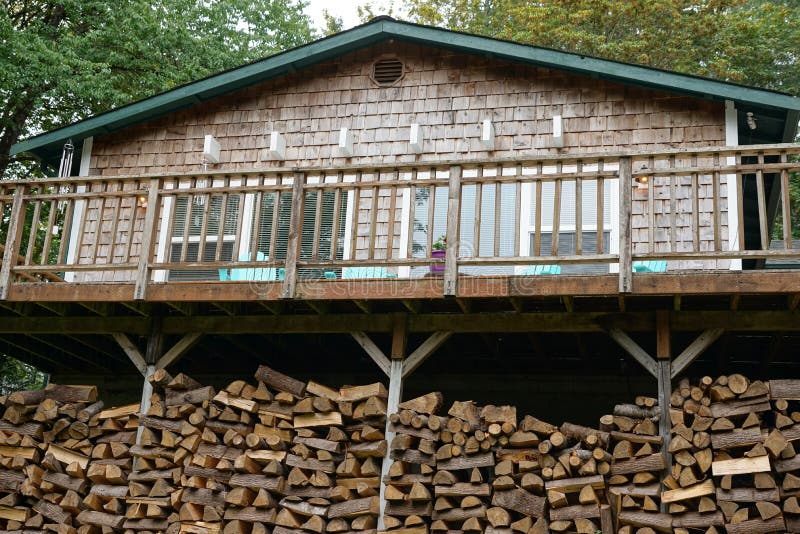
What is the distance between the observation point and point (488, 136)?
12602 mm

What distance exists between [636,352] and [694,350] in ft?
1.81

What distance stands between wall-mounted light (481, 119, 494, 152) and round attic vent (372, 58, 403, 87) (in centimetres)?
151

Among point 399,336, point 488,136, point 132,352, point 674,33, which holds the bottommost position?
point 132,352

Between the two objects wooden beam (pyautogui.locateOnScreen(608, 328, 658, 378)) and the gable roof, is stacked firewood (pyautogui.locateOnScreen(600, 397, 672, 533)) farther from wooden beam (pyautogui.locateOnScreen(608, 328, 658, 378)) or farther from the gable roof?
the gable roof

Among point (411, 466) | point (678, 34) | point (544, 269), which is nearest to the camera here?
point (411, 466)

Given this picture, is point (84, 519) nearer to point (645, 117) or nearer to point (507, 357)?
point (507, 357)

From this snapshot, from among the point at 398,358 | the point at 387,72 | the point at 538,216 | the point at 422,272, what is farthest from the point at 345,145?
the point at 538,216

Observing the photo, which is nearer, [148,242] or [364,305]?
[364,305]

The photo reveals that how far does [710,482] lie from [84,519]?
20.7ft

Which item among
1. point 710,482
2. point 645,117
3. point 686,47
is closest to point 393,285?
point 710,482

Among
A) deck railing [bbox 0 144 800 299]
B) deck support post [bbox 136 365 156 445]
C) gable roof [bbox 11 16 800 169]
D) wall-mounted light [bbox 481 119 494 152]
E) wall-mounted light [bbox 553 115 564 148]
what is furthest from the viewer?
wall-mounted light [bbox 481 119 494 152]

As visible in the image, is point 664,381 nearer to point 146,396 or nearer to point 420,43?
point 146,396

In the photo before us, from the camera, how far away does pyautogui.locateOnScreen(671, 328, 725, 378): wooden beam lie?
9375mm

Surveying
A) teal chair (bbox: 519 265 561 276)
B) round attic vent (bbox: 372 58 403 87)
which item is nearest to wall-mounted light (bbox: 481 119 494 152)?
round attic vent (bbox: 372 58 403 87)
